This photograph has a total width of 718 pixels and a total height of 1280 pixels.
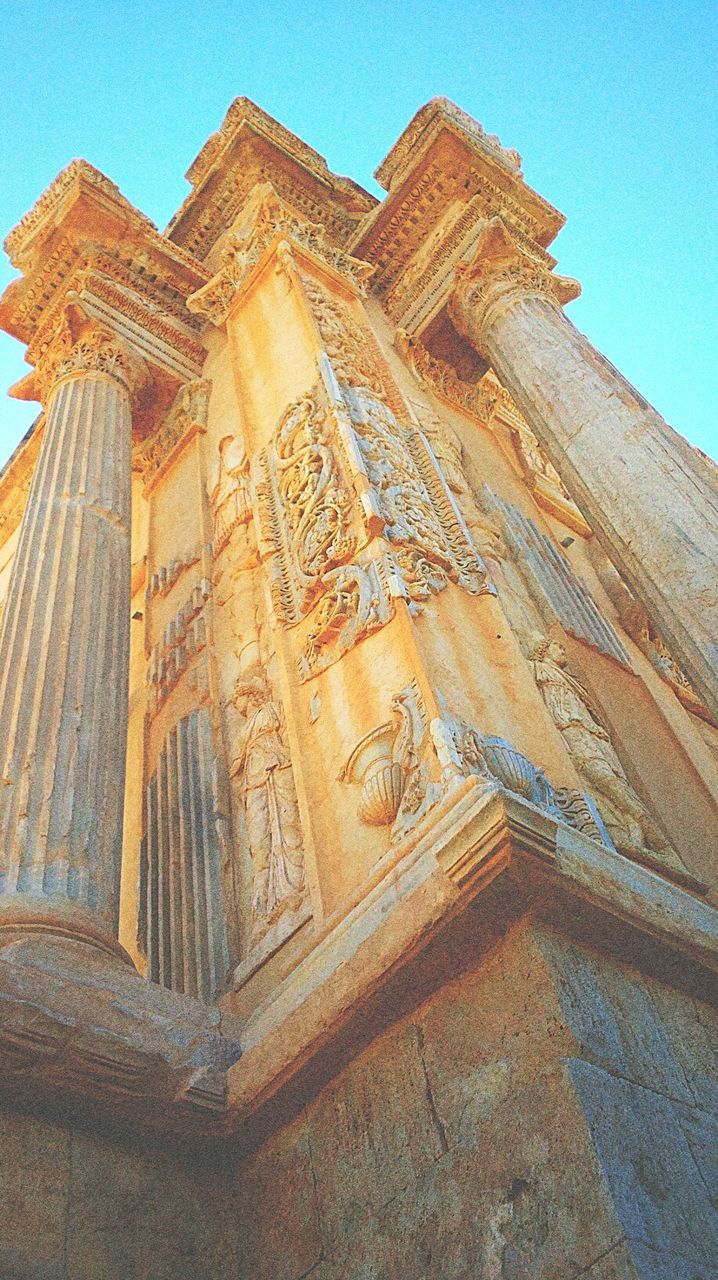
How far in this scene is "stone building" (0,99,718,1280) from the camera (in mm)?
3869

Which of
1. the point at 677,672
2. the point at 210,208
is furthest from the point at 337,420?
the point at 210,208

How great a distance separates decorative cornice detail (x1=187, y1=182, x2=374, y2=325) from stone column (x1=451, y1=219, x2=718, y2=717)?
1513 millimetres

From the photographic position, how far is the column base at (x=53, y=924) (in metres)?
4.84

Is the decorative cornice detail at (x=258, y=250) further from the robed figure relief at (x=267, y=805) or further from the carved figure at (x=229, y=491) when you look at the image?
the robed figure relief at (x=267, y=805)

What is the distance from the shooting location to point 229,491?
370 inches

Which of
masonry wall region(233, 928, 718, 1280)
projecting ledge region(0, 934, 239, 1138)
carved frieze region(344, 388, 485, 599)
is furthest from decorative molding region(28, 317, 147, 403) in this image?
masonry wall region(233, 928, 718, 1280)

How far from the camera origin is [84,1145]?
4.27m

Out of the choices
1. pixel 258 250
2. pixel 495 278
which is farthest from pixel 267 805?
pixel 258 250

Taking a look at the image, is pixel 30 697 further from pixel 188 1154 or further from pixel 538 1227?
pixel 538 1227

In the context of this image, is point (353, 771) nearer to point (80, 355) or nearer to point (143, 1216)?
point (143, 1216)

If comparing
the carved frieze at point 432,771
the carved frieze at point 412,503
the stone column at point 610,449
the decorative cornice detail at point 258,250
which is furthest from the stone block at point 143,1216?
the decorative cornice detail at point 258,250

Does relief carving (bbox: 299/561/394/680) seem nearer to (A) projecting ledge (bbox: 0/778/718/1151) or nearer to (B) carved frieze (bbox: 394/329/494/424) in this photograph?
(A) projecting ledge (bbox: 0/778/718/1151)

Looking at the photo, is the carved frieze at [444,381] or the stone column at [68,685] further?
the carved frieze at [444,381]

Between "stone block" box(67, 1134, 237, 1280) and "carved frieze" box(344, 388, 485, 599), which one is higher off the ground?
"carved frieze" box(344, 388, 485, 599)
